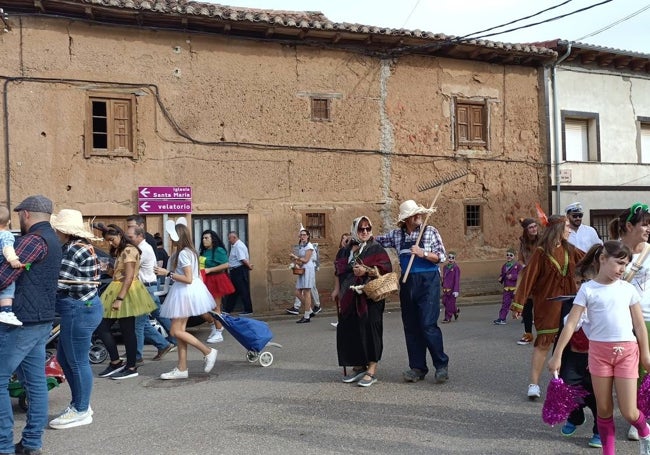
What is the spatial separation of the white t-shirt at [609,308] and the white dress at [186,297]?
174 inches

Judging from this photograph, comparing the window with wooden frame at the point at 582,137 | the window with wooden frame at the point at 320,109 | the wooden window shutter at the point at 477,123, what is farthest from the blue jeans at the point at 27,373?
the window with wooden frame at the point at 582,137

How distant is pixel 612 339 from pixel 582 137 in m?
16.3

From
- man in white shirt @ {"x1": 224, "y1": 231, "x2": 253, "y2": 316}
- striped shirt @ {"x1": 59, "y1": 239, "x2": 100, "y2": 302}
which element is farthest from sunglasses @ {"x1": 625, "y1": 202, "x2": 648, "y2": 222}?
man in white shirt @ {"x1": 224, "y1": 231, "x2": 253, "y2": 316}

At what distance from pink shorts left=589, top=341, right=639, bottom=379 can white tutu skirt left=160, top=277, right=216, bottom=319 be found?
4504mm

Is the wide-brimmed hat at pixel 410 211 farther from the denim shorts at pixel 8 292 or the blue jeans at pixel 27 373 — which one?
the denim shorts at pixel 8 292

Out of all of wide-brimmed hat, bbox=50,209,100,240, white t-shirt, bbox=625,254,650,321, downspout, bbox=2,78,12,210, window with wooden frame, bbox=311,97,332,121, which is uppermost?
window with wooden frame, bbox=311,97,332,121

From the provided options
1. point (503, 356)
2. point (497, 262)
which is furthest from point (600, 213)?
point (503, 356)

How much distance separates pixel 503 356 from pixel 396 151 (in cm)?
874

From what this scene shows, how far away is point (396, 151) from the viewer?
16.4 m

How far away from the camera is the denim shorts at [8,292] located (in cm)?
474

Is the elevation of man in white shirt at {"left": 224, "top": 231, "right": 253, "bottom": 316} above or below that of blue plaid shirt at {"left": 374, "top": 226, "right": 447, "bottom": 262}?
below

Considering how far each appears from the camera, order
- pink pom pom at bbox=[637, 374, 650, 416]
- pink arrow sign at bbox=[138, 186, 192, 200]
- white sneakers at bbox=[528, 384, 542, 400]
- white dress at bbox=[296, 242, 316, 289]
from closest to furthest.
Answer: pink pom pom at bbox=[637, 374, 650, 416] < white sneakers at bbox=[528, 384, 542, 400] < white dress at bbox=[296, 242, 316, 289] < pink arrow sign at bbox=[138, 186, 192, 200]

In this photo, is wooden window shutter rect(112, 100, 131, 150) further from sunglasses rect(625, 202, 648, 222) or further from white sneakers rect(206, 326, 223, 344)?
sunglasses rect(625, 202, 648, 222)

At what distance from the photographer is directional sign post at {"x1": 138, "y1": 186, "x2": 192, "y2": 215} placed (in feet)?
44.8
